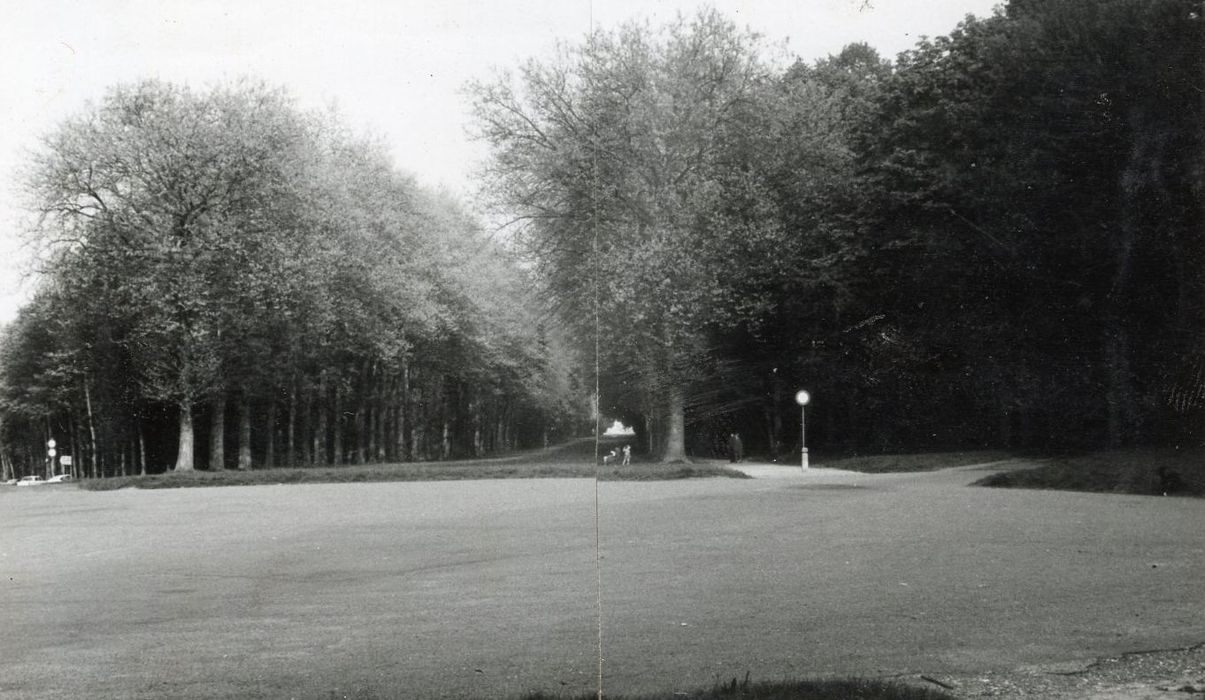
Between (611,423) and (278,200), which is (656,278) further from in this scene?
(278,200)

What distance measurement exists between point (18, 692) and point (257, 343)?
12331mm

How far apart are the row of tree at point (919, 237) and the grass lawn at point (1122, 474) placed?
2.39ft

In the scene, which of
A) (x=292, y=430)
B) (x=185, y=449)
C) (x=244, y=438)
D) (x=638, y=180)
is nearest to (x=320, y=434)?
(x=292, y=430)

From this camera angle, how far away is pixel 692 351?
45.3ft

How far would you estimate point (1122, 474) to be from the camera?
15383 millimetres

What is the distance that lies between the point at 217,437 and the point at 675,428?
40.0 feet

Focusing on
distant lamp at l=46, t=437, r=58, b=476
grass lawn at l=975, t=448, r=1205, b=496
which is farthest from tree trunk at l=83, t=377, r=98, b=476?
grass lawn at l=975, t=448, r=1205, b=496

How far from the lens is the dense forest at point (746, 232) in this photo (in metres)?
12.0

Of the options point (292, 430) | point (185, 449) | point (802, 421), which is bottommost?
point (185, 449)

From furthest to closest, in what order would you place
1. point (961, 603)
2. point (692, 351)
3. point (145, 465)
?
point (145, 465) → point (692, 351) → point (961, 603)

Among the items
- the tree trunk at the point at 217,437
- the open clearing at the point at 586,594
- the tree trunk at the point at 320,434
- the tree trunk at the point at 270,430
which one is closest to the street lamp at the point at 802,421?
the open clearing at the point at 586,594

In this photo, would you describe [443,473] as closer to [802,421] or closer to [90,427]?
[90,427]

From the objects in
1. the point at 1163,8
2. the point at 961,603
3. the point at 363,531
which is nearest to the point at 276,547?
the point at 363,531

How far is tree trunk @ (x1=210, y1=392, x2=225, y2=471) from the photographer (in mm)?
21469
